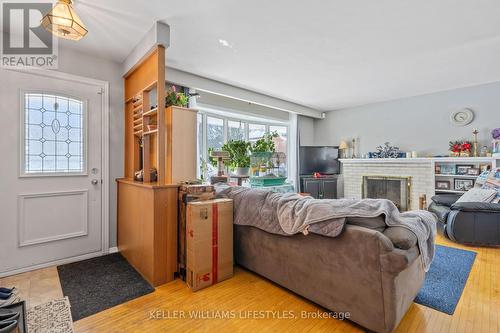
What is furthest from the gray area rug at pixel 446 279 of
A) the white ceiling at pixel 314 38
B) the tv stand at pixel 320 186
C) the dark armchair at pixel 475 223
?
the tv stand at pixel 320 186

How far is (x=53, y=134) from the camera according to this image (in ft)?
8.86

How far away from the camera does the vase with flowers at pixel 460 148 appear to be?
4355 millimetres

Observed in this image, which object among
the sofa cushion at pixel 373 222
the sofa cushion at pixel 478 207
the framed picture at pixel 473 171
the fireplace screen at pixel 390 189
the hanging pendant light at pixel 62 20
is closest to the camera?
the sofa cushion at pixel 373 222

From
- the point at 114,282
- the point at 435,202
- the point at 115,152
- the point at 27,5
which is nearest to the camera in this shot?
the point at 27,5

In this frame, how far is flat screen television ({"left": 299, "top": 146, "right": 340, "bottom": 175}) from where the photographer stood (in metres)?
6.05

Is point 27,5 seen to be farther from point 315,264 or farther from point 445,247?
point 445,247

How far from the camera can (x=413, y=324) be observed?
1.69m

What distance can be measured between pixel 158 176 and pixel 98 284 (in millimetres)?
1113

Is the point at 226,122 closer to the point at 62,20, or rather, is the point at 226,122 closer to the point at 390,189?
the point at 62,20

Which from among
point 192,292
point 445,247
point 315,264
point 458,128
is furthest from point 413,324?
point 458,128

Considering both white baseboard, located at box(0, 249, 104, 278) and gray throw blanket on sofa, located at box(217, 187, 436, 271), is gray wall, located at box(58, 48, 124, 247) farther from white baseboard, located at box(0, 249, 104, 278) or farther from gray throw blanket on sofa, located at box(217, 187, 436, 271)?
gray throw blanket on sofa, located at box(217, 187, 436, 271)

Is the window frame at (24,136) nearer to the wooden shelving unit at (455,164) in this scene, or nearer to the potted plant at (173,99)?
the potted plant at (173,99)

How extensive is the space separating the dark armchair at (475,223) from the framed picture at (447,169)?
1522 millimetres

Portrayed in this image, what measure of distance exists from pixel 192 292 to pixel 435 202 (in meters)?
4.14
